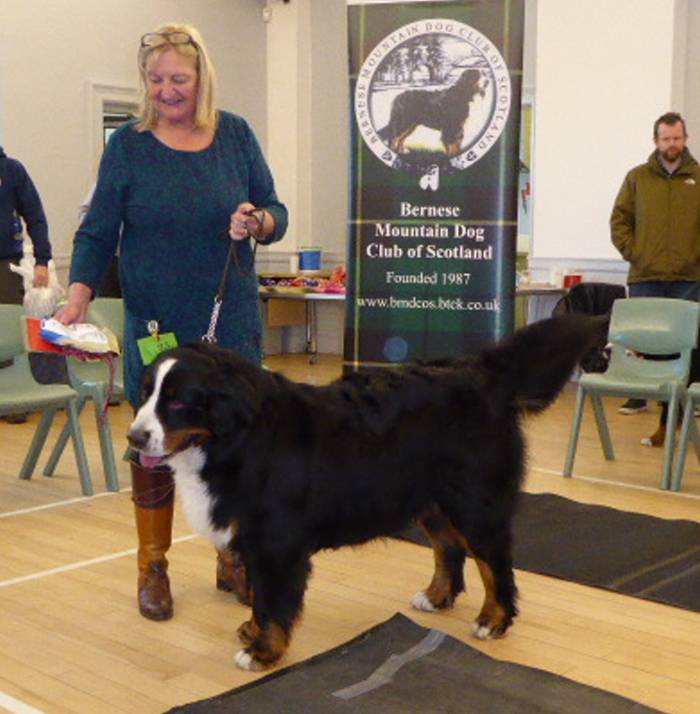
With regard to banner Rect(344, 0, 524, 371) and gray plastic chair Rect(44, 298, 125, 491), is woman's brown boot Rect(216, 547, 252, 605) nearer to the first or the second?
gray plastic chair Rect(44, 298, 125, 491)

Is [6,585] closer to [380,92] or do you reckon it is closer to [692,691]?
[692,691]

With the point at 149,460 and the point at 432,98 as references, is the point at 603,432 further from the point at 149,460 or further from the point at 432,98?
the point at 149,460

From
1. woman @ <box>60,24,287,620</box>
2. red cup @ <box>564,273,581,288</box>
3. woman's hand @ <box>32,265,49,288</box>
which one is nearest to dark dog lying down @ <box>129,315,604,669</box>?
woman @ <box>60,24,287,620</box>

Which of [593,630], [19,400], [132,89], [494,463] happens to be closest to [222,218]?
[494,463]

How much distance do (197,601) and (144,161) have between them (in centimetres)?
136

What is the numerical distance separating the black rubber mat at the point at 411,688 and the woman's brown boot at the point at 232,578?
52 cm

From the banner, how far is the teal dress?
5.49 feet

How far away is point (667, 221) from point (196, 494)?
177 inches

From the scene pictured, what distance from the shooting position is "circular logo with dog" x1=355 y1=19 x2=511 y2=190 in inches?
177

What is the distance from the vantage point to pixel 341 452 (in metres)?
2.68

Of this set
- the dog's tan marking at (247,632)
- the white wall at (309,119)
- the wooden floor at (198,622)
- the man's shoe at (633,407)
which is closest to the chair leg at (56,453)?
the wooden floor at (198,622)

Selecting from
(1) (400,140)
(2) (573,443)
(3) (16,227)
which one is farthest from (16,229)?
(2) (573,443)

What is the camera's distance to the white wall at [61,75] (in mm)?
7754

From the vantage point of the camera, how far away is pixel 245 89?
948 centimetres
